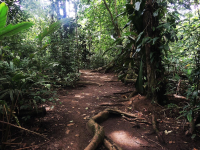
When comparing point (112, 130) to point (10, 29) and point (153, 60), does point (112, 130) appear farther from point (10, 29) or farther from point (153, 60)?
point (10, 29)

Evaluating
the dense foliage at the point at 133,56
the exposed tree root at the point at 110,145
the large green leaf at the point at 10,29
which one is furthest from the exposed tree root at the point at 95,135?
the large green leaf at the point at 10,29

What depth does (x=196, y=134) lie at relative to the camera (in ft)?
7.55

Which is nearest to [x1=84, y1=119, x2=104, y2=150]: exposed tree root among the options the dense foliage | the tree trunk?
the dense foliage

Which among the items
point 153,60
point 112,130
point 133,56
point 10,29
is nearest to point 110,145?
point 112,130

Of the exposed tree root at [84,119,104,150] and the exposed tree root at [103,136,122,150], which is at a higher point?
the exposed tree root at [84,119,104,150]

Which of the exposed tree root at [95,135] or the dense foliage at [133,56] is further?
the exposed tree root at [95,135]

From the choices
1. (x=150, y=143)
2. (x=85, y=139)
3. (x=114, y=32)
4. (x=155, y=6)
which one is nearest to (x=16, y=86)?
(x=85, y=139)

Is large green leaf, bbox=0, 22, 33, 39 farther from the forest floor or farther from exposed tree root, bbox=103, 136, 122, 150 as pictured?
exposed tree root, bbox=103, 136, 122, 150

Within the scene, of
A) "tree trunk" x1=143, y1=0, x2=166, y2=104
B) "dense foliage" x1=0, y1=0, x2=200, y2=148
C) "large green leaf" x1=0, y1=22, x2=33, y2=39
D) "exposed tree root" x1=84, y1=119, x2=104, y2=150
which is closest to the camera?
"large green leaf" x1=0, y1=22, x2=33, y2=39

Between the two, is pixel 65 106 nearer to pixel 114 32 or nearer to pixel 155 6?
pixel 155 6

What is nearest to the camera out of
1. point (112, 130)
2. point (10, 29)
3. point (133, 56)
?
point (10, 29)

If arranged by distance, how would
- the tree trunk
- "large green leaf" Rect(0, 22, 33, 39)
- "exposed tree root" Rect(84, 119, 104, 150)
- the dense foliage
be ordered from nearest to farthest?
"large green leaf" Rect(0, 22, 33, 39) < the dense foliage < "exposed tree root" Rect(84, 119, 104, 150) < the tree trunk

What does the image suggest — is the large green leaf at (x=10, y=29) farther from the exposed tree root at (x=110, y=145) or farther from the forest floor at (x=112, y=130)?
the exposed tree root at (x=110, y=145)

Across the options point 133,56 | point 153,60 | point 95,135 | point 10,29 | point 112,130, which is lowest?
point 112,130
